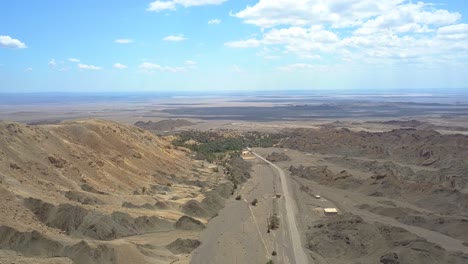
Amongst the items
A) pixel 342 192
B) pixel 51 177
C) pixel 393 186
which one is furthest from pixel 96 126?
pixel 393 186

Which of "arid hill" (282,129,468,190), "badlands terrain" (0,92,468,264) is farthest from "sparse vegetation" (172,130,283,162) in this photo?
"badlands terrain" (0,92,468,264)

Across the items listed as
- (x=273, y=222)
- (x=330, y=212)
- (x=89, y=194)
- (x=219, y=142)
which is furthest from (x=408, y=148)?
(x=89, y=194)

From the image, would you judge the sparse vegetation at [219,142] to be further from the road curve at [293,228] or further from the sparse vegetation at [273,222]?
the sparse vegetation at [273,222]

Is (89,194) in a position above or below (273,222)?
above

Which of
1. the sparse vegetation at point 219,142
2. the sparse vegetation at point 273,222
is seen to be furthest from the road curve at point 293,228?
the sparse vegetation at point 219,142

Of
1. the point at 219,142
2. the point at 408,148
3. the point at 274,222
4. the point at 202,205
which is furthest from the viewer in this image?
the point at 219,142

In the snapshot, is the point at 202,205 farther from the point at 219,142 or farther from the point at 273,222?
the point at 219,142

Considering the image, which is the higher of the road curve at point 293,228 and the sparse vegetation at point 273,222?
the sparse vegetation at point 273,222

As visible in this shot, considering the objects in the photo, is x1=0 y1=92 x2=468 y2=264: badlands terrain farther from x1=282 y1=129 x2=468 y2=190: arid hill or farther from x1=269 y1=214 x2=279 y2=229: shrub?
x1=282 y1=129 x2=468 y2=190: arid hill

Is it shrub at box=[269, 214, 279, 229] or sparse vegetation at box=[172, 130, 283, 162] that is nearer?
shrub at box=[269, 214, 279, 229]
